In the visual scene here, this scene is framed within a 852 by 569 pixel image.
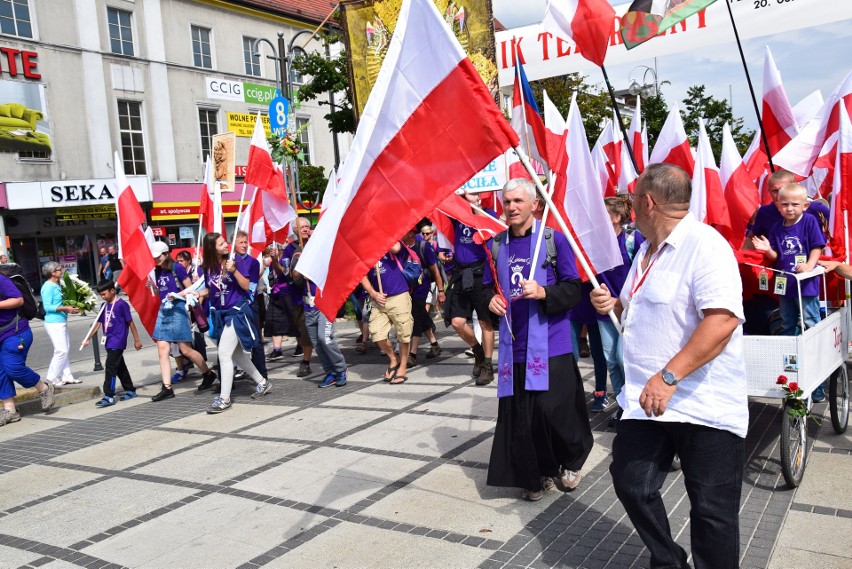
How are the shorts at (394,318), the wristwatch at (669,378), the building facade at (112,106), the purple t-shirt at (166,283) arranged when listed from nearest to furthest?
the wristwatch at (669,378)
the shorts at (394,318)
the purple t-shirt at (166,283)
the building facade at (112,106)

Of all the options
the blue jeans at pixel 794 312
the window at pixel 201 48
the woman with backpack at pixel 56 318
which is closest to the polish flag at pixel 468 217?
the blue jeans at pixel 794 312

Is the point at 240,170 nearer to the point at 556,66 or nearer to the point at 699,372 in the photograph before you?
the point at 556,66

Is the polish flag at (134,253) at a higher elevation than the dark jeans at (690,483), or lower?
higher

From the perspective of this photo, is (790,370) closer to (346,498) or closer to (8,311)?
(346,498)

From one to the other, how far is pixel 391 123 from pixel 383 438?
325 centimetres

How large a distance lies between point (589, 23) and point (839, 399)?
351 centimetres

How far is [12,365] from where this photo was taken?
26.8 ft

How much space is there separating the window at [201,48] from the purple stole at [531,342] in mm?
29668

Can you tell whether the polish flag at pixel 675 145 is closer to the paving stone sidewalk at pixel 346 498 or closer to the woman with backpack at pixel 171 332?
the paving stone sidewalk at pixel 346 498

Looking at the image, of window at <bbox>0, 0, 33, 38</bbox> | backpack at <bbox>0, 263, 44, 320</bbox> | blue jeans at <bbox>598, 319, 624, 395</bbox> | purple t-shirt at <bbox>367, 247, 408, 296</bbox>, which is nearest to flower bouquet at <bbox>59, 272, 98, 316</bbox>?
backpack at <bbox>0, 263, 44, 320</bbox>

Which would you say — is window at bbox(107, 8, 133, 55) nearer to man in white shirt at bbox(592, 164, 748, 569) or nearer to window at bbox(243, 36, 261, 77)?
window at bbox(243, 36, 261, 77)

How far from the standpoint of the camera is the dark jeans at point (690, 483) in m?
2.89

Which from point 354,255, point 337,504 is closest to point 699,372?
point 354,255

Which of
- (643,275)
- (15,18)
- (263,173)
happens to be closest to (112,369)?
(263,173)
